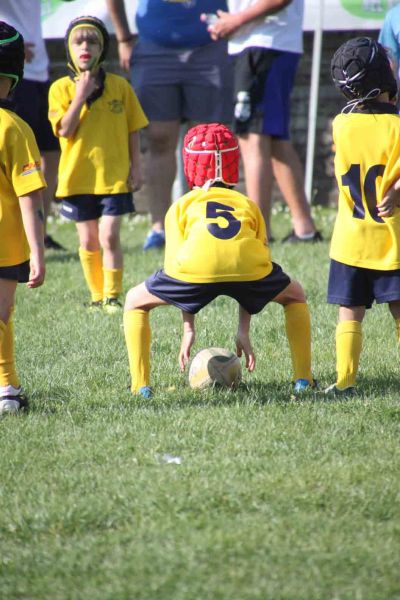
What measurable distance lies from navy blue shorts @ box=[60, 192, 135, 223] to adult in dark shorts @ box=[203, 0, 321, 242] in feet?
5.73

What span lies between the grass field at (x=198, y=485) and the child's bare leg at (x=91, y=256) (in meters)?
1.33

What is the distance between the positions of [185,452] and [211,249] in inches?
37.1

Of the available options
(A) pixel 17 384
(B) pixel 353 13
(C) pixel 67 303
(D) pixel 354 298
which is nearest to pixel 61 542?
(A) pixel 17 384

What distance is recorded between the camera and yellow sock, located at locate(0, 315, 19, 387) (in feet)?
15.3

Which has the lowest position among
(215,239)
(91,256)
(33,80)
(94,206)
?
(91,256)

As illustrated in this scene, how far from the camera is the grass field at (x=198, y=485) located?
3.03 metres

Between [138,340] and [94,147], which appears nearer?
[138,340]

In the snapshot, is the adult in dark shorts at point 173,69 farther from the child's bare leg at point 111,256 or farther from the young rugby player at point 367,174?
the young rugby player at point 367,174

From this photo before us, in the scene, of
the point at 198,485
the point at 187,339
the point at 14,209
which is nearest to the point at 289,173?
the point at 187,339

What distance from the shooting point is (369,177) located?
4629mm

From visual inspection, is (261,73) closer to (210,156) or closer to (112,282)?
(112,282)

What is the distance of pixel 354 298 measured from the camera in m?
4.75

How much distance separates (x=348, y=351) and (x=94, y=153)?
285 centimetres

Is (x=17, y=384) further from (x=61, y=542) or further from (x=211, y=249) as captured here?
(x=61, y=542)
